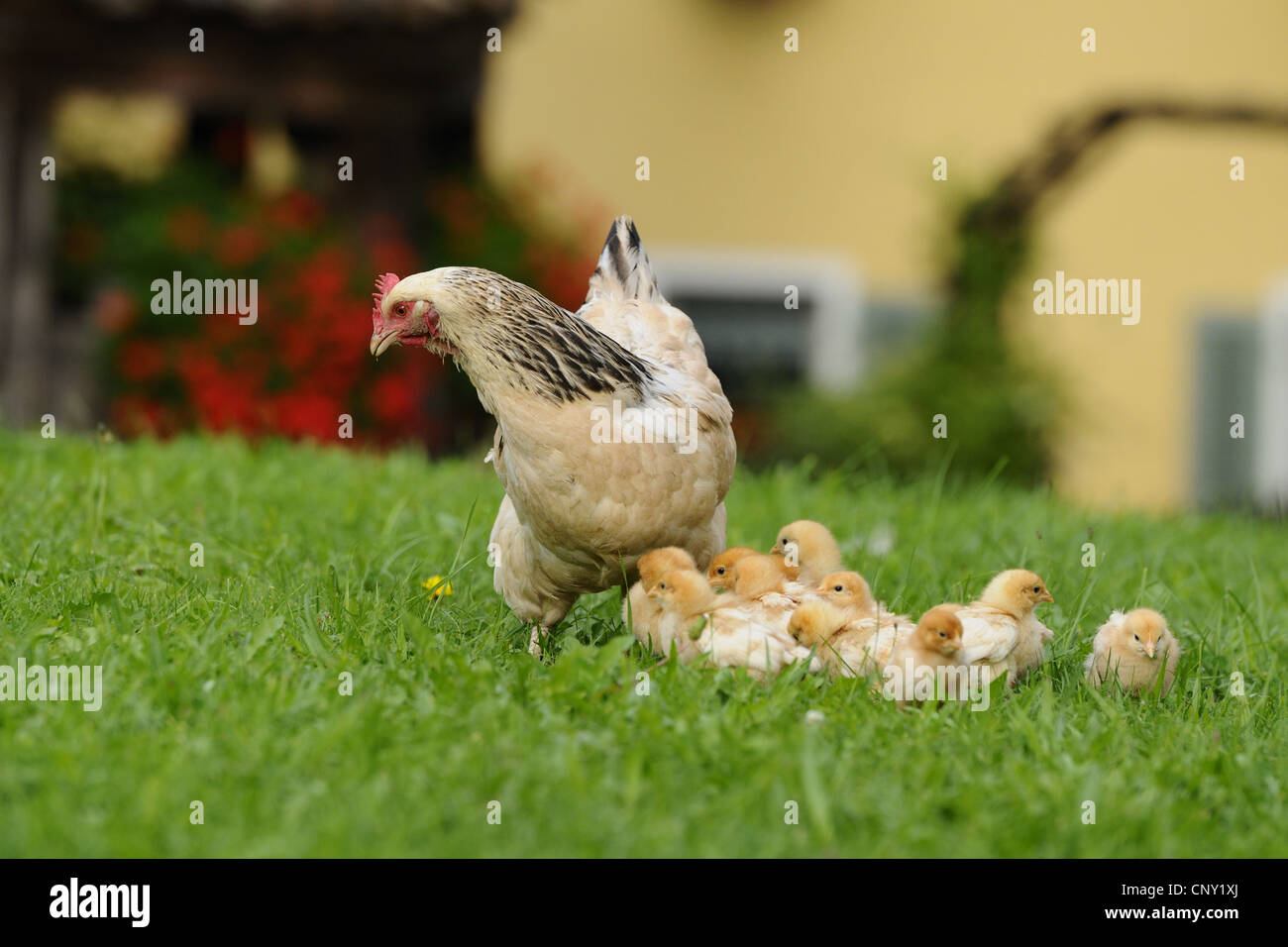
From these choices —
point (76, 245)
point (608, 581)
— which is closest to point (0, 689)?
point (608, 581)

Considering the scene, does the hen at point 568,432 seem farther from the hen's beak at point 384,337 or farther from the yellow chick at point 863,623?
the yellow chick at point 863,623

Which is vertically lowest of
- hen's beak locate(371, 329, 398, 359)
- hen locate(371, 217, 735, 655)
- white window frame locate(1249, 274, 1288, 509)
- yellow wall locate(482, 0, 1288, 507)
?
hen locate(371, 217, 735, 655)

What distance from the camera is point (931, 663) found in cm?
391

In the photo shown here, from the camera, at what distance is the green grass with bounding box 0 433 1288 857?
297cm

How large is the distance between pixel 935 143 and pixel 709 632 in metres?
9.55

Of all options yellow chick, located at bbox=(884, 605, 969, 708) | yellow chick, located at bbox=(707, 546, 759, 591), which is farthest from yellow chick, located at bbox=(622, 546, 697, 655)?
yellow chick, located at bbox=(884, 605, 969, 708)

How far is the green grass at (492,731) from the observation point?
9.75 ft

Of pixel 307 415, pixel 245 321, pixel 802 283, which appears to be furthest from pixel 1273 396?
pixel 245 321

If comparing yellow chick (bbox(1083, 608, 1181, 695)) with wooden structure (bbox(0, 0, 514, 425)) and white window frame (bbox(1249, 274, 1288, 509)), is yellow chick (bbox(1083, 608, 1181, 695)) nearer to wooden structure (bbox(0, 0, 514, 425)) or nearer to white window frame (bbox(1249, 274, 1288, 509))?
wooden structure (bbox(0, 0, 514, 425))

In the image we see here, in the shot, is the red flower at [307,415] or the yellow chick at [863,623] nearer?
the yellow chick at [863,623]

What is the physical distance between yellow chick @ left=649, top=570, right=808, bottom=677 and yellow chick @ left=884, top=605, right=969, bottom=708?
0.26 metres

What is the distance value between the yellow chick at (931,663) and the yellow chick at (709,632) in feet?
0.84

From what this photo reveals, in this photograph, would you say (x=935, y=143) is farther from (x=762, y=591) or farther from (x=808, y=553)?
(x=762, y=591)

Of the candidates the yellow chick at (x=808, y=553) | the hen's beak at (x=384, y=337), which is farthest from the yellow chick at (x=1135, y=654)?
the hen's beak at (x=384, y=337)
